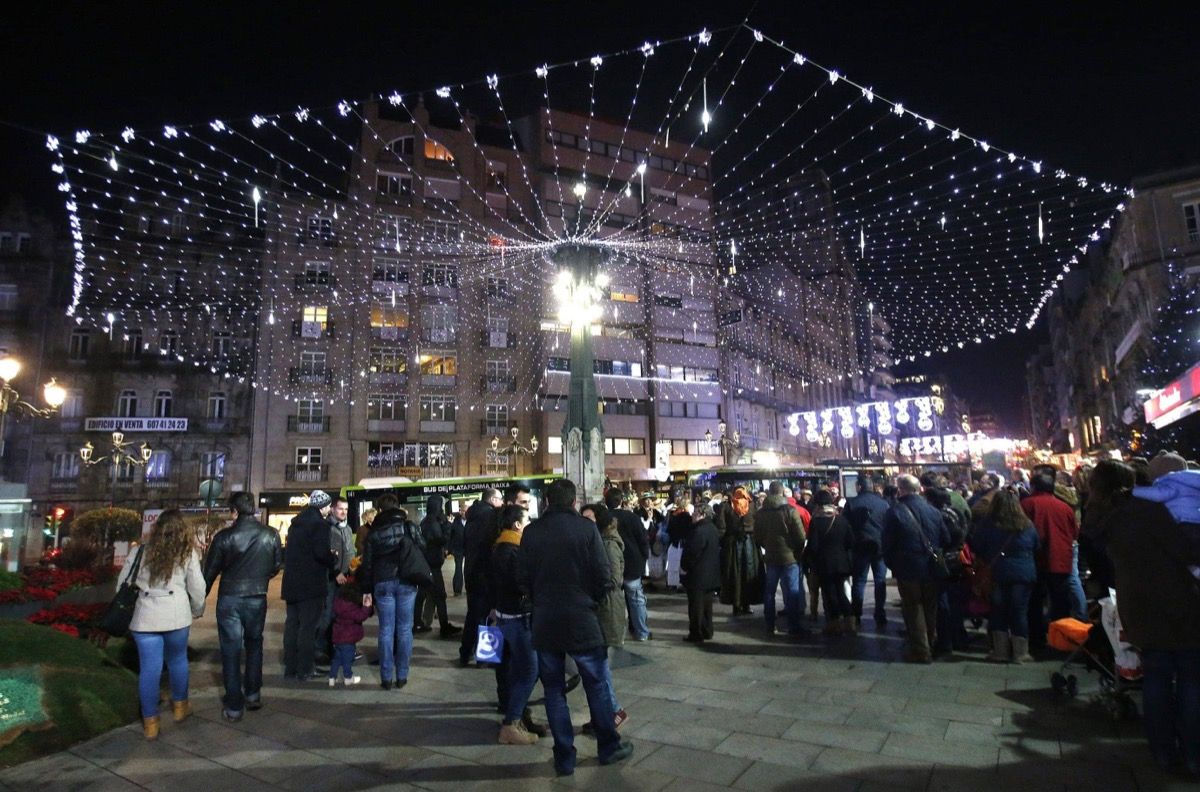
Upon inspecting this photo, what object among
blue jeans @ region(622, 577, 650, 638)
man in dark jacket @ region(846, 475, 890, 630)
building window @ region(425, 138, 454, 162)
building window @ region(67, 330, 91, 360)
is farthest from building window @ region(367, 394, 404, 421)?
man in dark jacket @ region(846, 475, 890, 630)

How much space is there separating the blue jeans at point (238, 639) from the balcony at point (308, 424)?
1302 inches

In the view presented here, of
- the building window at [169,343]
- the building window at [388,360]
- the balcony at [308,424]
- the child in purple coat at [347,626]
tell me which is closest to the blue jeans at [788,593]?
the child in purple coat at [347,626]

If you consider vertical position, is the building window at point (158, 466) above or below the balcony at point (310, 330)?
below

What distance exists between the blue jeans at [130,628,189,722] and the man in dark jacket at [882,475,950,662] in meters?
6.69

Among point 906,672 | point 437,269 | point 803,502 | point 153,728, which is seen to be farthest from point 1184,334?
point 437,269

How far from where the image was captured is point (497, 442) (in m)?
38.4

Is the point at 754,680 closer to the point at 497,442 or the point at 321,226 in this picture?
the point at 497,442

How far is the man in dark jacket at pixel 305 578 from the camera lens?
639cm

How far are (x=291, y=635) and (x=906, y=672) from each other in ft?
20.6

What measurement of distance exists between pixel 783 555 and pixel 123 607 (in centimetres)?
693

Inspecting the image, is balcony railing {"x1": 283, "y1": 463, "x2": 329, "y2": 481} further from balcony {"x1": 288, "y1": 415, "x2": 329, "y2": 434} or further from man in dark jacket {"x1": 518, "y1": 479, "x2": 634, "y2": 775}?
man in dark jacket {"x1": 518, "y1": 479, "x2": 634, "y2": 775}

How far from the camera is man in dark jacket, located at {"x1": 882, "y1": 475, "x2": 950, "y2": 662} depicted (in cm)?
661

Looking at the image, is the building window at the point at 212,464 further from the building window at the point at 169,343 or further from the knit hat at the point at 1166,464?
the knit hat at the point at 1166,464

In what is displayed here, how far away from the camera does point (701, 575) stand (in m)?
7.91
